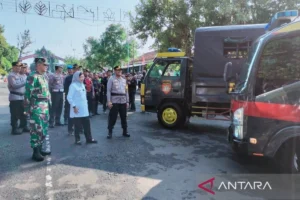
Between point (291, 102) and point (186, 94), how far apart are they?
4.08m

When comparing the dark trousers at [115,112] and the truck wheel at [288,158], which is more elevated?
the dark trousers at [115,112]

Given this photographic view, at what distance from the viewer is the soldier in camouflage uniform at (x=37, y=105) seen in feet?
14.7

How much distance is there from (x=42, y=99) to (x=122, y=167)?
1.83 metres

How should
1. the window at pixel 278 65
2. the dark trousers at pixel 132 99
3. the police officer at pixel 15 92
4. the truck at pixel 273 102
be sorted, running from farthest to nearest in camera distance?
the dark trousers at pixel 132 99 → the police officer at pixel 15 92 → the window at pixel 278 65 → the truck at pixel 273 102

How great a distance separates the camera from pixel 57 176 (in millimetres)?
3932

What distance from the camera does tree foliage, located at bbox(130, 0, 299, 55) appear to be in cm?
1233

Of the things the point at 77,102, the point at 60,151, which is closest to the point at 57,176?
the point at 60,151

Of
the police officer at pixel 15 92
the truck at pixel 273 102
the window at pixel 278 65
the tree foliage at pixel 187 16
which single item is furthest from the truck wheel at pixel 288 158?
the tree foliage at pixel 187 16

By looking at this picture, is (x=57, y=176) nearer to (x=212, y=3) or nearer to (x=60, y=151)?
(x=60, y=151)

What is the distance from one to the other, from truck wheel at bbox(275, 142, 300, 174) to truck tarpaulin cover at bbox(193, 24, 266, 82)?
3.00m

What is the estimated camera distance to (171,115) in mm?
7262

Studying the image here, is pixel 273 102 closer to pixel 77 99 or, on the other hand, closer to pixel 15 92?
pixel 77 99

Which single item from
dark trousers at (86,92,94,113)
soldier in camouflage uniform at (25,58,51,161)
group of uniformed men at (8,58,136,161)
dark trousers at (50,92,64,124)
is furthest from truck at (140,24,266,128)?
soldier in camouflage uniform at (25,58,51,161)

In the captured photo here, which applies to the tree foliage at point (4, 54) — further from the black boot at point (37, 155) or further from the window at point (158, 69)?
the black boot at point (37, 155)
